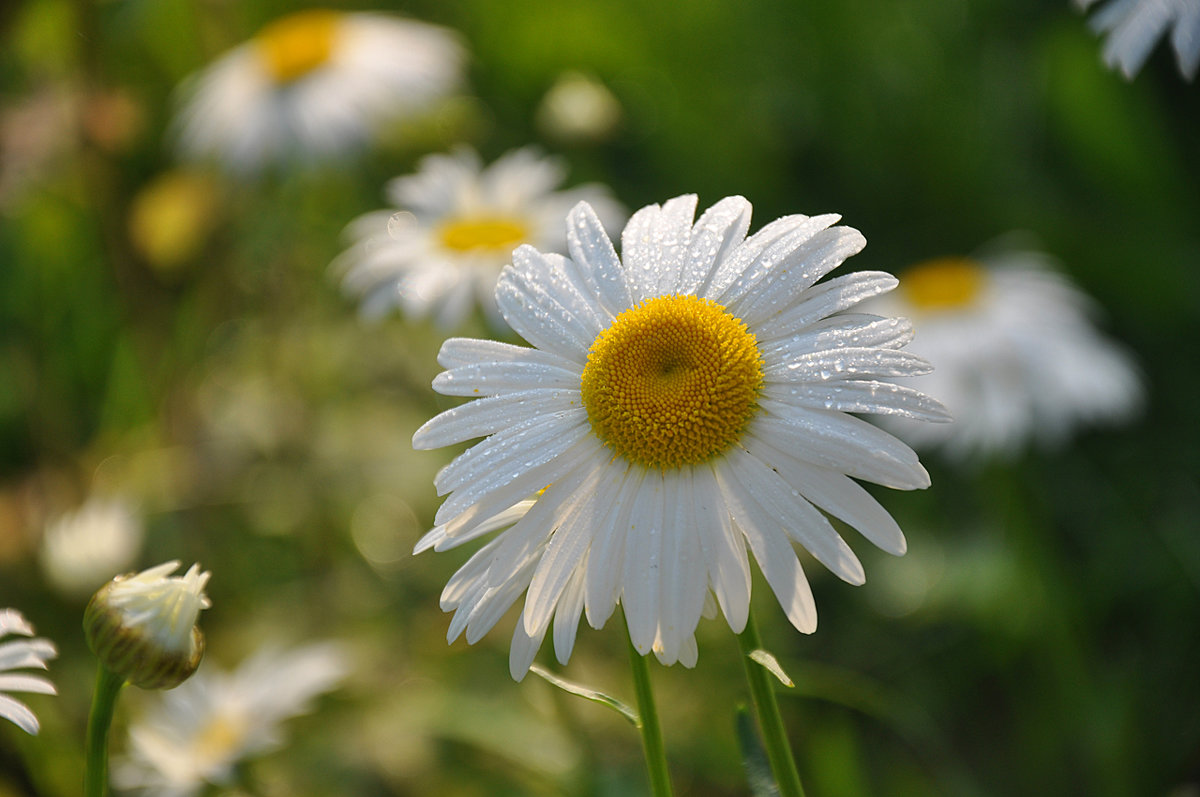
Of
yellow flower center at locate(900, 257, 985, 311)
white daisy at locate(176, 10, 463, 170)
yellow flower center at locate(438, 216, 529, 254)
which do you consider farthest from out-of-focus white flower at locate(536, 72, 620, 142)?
yellow flower center at locate(900, 257, 985, 311)

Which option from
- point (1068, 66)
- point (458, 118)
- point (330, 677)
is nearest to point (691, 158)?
point (458, 118)

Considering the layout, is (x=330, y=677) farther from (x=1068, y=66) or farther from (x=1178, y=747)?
(x=1068, y=66)

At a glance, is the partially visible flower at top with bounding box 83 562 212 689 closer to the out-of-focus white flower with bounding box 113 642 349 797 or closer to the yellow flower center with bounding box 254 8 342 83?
the out-of-focus white flower with bounding box 113 642 349 797

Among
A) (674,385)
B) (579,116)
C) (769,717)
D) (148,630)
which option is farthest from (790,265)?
(579,116)

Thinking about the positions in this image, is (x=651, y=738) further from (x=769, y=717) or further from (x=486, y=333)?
(x=486, y=333)

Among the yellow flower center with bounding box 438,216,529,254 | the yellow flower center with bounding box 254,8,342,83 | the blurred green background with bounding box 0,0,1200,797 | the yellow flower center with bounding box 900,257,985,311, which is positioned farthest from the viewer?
the yellow flower center with bounding box 254,8,342,83

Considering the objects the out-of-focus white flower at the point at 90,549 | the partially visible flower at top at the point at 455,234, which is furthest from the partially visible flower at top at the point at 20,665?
the out-of-focus white flower at the point at 90,549
